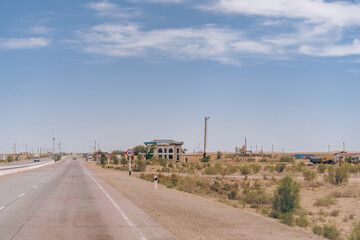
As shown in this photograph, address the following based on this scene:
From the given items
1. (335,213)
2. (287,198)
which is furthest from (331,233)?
(335,213)

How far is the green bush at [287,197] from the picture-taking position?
20484 millimetres

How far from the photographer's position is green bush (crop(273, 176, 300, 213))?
20484 millimetres

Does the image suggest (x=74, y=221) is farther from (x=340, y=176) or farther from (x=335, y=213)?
(x=340, y=176)

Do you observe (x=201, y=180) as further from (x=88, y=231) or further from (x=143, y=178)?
(x=88, y=231)

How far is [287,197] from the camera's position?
20.7 m

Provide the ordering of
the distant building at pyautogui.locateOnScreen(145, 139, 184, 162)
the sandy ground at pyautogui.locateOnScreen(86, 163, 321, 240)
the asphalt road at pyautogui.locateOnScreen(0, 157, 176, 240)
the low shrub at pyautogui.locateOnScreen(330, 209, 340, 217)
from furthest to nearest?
the distant building at pyautogui.locateOnScreen(145, 139, 184, 162)
the low shrub at pyautogui.locateOnScreen(330, 209, 340, 217)
the sandy ground at pyautogui.locateOnScreen(86, 163, 321, 240)
the asphalt road at pyautogui.locateOnScreen(0, 157, 176, 240)

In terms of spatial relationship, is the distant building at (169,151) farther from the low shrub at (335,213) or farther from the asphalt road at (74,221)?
the asphalt road at (74,221)

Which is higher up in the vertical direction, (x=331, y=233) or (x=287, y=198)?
(x=287, y=198)

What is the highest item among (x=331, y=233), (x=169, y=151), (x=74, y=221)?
(x=74, y=221)

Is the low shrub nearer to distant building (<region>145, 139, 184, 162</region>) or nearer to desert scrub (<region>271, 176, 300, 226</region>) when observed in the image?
desert scrub (<region>271, 176, 300, 226</region>)

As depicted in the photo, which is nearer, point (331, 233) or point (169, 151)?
point (331, 233)

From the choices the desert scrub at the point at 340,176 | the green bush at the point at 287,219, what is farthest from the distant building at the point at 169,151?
the green bush at the point at 287,219

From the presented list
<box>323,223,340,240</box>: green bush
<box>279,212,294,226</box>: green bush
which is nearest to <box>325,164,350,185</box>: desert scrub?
<box>279,212,294,226</box>: green bush

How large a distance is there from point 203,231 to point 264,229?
79.8 inches
